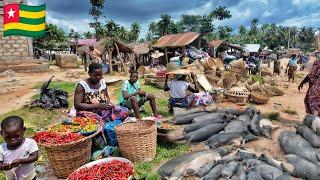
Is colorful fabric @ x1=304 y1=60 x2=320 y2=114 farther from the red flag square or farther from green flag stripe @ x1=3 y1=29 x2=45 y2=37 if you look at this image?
the red flag square

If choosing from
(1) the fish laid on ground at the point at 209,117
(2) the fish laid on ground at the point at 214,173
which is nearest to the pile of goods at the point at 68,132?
(2) the fish laid on ground at the point at 214,173

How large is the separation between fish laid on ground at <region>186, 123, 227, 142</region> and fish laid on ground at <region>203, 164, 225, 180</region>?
1.58 meters

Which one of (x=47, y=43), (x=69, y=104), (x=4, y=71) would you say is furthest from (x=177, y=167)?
(x=47, y=43)

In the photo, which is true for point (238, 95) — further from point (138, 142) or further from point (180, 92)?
point (138, 142)

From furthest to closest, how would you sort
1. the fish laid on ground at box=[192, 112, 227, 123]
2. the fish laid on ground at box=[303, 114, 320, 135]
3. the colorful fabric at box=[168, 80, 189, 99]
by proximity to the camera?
the colorful fabric at box=[168, 80, 189, 99] < the fish laid on ground at box=[192, 112, 227, 123] < the fish laid on ground at box=[303, 114, 320, 135]

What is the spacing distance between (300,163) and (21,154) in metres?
3.61

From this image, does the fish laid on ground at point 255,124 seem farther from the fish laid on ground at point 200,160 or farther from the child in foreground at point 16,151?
the child in foreground at point 16,151

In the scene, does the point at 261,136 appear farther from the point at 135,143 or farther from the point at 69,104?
the point at 69,104

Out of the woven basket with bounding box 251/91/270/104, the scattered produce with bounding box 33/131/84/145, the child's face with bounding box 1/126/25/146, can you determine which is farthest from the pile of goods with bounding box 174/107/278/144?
the woven basket with bounding box 251/91/270/104

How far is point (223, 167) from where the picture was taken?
4.61m

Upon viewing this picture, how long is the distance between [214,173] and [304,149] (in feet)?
5.24

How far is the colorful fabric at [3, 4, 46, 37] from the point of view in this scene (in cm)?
1644

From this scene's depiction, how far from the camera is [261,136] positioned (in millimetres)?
6223

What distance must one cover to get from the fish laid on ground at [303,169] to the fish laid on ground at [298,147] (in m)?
0.17
